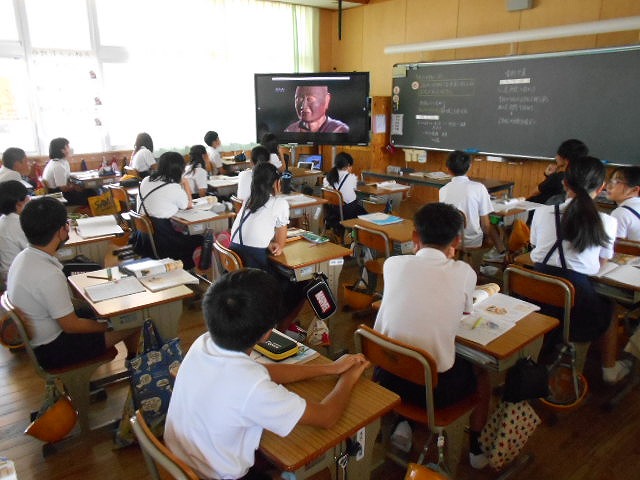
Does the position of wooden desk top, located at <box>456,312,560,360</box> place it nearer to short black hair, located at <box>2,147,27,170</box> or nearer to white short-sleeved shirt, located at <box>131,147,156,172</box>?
short black hair, located at <box>2,147,27,170</box>

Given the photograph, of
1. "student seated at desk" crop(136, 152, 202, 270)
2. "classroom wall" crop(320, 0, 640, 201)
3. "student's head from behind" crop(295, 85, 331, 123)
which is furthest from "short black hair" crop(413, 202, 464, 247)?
"student's head from behind" crop(295, 85, 331, 123)

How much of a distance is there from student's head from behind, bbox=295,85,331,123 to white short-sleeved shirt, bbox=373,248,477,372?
6165mm

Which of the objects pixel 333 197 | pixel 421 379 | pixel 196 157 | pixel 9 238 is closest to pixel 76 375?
pixel 9 238

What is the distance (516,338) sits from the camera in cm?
199

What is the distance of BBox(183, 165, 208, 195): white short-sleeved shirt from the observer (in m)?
5.66

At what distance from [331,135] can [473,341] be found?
6.19 m

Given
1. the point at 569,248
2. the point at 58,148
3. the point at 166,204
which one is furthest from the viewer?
the point at 58,148

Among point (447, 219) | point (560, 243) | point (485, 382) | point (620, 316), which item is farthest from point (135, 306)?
point (620, 316)

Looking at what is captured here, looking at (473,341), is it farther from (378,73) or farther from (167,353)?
(378,73)

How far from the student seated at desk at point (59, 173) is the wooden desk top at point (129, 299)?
3818mm

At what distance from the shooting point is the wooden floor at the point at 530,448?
2307mm

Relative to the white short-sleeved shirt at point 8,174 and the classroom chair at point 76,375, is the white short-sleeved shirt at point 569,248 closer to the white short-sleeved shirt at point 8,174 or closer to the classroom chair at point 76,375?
the classroom chair at point 76,375

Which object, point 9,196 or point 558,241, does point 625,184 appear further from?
point 9,196

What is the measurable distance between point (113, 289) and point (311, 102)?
5834 mm
